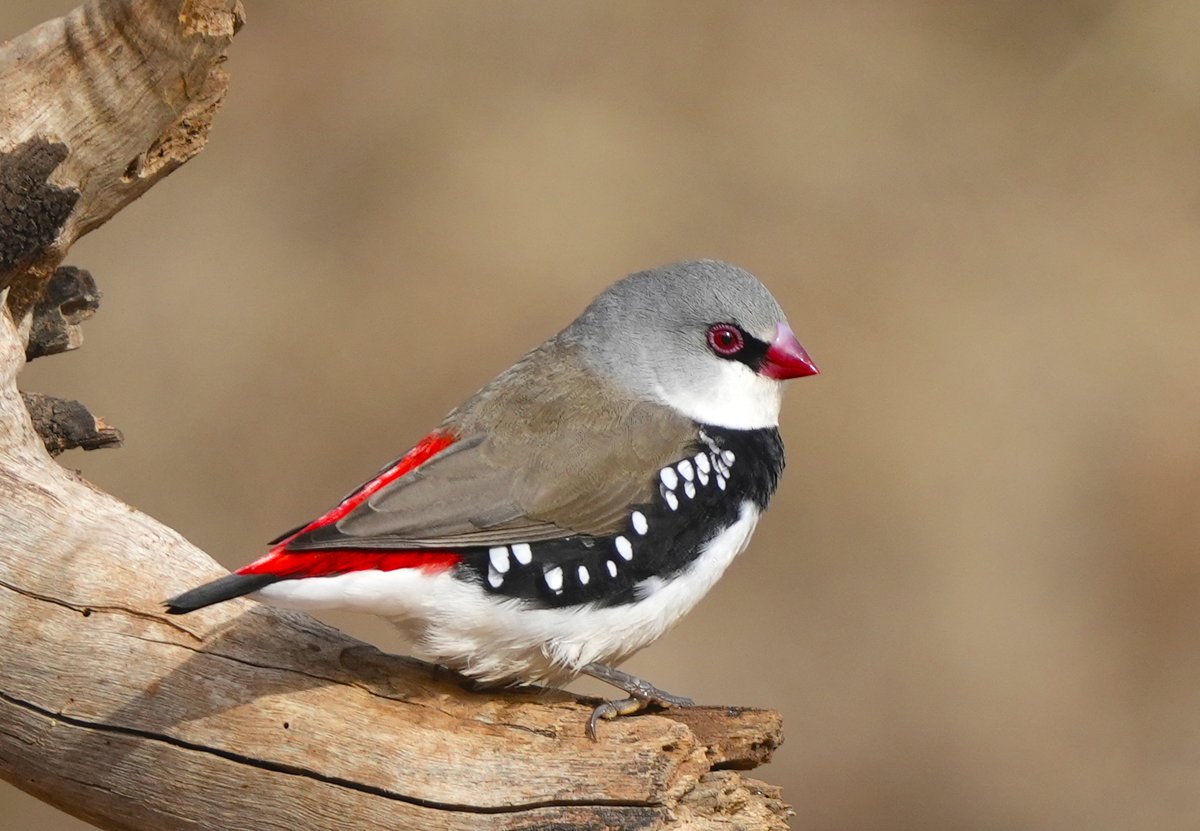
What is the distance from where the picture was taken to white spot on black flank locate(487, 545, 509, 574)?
3549mm

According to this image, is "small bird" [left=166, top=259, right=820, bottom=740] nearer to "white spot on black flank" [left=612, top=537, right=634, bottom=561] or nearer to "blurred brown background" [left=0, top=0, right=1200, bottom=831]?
"white spot on black flank" [left=612, top=537, right=634, bottom=561]

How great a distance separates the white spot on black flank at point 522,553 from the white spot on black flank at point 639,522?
313 mm

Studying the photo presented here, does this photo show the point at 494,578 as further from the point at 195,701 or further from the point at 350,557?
the point at 195,701

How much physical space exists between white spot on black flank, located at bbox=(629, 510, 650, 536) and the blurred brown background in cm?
395

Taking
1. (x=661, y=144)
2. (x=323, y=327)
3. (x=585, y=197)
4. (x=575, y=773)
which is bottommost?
(x=575, y=773)

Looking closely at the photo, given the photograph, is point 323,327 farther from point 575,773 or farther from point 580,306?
point 575,773

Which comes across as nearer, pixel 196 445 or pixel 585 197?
pixel 196 445

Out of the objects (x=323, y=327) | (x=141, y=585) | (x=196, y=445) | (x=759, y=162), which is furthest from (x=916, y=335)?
(x=141, y=585)

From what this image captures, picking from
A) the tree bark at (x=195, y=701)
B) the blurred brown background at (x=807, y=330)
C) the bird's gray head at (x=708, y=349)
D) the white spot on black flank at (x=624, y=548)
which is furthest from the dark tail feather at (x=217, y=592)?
the blurred brown background at (x=807, y=330)

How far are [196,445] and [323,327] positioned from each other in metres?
1.13

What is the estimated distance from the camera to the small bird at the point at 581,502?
11.3ft

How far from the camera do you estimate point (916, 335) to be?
9.00 metres

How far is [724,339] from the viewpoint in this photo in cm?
413

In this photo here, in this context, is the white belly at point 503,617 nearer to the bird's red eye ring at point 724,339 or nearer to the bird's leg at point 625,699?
the bird's leg at point 625,699
